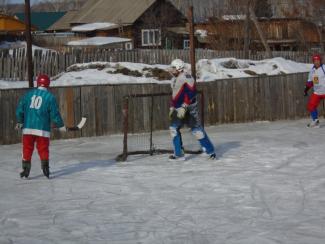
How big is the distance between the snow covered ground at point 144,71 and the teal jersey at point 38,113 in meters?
10.5

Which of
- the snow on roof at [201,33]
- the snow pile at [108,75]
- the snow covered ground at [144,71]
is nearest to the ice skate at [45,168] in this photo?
the snow covered ground at [144,71]

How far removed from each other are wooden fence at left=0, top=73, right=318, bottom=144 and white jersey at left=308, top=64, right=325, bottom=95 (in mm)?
2781

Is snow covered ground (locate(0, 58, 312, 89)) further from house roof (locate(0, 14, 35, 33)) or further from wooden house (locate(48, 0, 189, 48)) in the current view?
wooden house (locate(48, 0, 189, 48))

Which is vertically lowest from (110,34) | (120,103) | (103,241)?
(103,241)

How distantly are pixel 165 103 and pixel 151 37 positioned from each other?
132 feet

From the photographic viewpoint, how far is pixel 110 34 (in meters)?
61.0

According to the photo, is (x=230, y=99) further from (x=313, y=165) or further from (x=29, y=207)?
(x=29, y=207)

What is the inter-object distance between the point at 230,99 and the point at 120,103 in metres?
3.58

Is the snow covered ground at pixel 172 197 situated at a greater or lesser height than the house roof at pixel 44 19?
lesser

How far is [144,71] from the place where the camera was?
78.7ft

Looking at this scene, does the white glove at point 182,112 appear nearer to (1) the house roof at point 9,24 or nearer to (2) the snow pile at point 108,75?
(2) the snow pile at point 108,75

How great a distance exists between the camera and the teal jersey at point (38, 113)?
36.6ft

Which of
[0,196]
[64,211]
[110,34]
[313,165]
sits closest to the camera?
[64,211]

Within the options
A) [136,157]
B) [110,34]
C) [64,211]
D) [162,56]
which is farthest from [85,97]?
[110,34]
